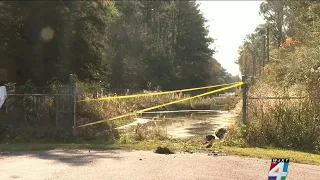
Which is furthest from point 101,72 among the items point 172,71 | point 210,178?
point 172,71

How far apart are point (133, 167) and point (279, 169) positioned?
5.28 m

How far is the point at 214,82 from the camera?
77.4 metres

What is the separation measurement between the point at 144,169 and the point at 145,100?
716 inches

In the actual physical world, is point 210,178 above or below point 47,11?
below

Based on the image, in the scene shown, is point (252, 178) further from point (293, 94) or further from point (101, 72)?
point (101, 72)

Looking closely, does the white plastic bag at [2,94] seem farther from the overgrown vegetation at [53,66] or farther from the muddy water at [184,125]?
the muddy water at [184,125]

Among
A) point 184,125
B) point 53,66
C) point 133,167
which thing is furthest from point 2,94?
point 184,125

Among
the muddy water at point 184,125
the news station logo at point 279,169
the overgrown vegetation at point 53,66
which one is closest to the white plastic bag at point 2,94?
the overgrown vegetation at point 53,66

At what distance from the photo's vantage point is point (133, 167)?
9.28 metres

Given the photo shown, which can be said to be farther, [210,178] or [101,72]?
[101,72]

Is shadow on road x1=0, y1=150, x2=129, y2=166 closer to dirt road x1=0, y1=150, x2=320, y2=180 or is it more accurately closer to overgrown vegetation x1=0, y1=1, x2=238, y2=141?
dirt road x1=0, y1=150, x2=320, y2=180

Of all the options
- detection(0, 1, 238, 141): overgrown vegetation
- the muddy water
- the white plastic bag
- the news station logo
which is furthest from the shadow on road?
the news station logo

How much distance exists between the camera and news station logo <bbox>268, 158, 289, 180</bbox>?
175 inches

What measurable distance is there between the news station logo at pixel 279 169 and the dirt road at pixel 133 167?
12.5 ft
